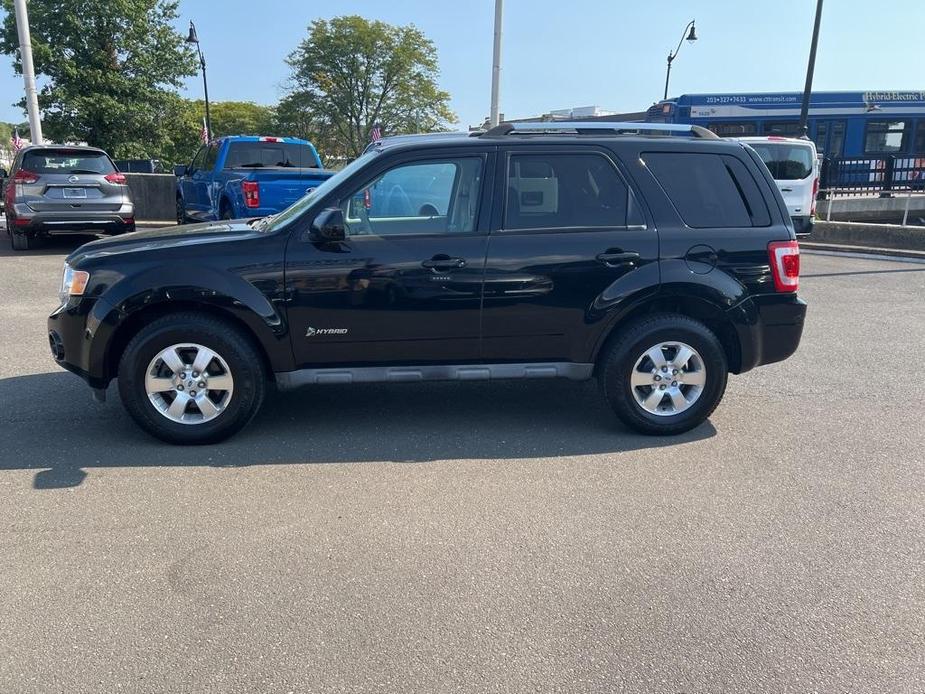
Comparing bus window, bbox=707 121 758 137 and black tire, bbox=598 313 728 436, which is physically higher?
bus window, bbox=707 121 758 137

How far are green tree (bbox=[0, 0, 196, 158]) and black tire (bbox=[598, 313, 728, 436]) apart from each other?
28.4 metres

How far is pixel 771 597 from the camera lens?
10.2ft

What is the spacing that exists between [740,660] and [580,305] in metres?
2.47

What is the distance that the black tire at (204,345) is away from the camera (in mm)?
4477

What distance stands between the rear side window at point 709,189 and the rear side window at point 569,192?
30 centimetres

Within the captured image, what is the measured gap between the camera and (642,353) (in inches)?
190

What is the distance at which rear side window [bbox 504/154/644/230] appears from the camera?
4.76 meters

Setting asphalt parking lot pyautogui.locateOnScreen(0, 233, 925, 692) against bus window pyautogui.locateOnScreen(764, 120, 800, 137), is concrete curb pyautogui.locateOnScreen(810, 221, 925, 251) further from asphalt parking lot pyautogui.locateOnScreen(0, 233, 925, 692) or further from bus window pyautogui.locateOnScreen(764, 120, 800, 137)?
asphalt parking lot pyautogui.locateOnScreen(0, 233, 925, 692)

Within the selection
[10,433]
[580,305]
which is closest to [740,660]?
[580,305]

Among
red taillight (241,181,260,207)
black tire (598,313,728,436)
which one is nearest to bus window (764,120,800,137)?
red taillight (241,181,260,207)

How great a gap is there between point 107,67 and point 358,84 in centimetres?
2091

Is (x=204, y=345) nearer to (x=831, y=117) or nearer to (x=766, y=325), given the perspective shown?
(x=766, y=325)

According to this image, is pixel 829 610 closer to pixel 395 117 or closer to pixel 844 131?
pixel 844 131

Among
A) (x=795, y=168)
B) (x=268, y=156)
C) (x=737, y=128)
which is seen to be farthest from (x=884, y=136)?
(x=268, y=156)
